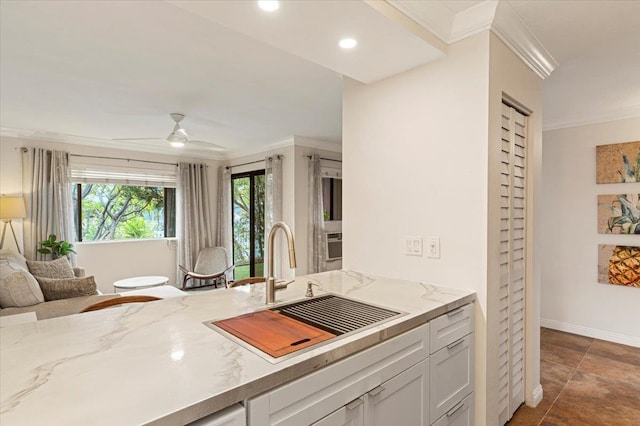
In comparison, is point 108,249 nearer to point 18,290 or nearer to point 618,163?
point 18,290

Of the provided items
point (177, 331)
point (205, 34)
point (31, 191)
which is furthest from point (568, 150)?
point (31, 191)

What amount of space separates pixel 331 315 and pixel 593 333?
3777mm

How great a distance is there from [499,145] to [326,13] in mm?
1196

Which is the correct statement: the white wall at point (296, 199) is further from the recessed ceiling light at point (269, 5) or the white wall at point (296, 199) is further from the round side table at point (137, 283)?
the recessed ceiling light at point (269, 5)

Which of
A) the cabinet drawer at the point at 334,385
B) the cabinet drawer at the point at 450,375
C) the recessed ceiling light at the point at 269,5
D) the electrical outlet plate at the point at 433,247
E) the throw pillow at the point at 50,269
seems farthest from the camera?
the throw pillow at the point at 50,269

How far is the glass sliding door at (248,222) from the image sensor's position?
605 centimetres

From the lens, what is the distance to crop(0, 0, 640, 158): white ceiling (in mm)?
1723

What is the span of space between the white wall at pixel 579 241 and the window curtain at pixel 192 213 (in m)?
5.35

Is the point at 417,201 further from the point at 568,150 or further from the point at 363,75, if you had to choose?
the point at 568,150

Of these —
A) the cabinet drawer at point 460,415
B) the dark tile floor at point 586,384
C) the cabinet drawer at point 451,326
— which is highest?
the cabinet drawer at point 451,326

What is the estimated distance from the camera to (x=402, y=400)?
1368 mm

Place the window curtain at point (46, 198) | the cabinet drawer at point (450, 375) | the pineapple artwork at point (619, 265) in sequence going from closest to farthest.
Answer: the cabinet drawer at point (450, 375) → the pineapple artwork at point (619, 265) → the window curtain at point (46, 198)

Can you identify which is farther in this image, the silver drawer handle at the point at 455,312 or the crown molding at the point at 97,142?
the crown molding at the point at 97,142

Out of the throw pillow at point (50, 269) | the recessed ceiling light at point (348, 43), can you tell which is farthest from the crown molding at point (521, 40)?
the throw pillow at point (50, 269)
